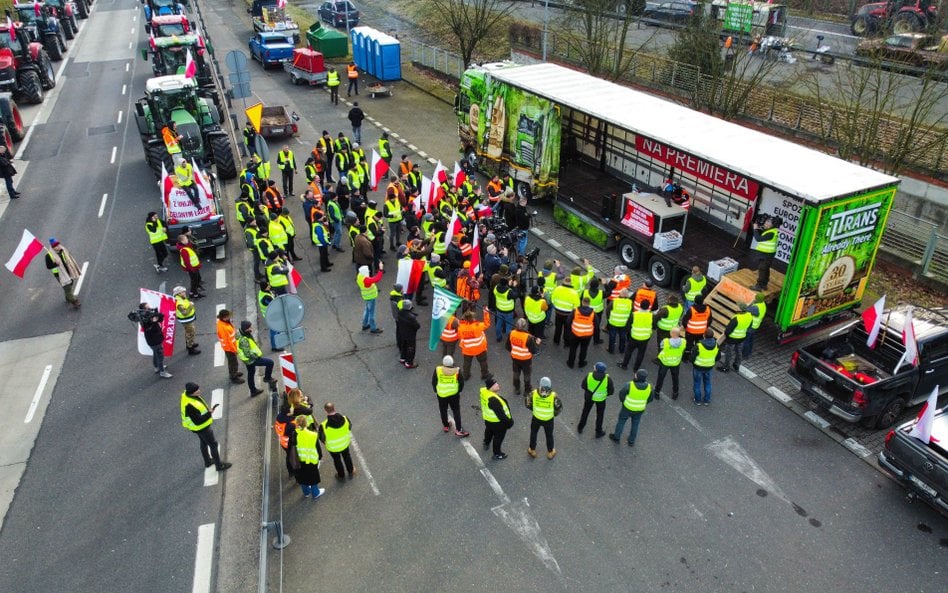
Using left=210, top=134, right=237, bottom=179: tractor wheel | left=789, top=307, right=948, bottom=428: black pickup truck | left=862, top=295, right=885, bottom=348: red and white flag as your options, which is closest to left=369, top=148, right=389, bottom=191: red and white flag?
left=210, top=134, right=237, bottom=179: tractor wheel

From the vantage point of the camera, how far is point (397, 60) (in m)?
32.3

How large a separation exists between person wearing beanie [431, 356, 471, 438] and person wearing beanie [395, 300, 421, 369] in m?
1.81

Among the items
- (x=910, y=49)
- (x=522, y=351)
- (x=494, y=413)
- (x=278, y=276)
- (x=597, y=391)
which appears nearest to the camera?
(x=494, y=413)

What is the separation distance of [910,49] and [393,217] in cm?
1625

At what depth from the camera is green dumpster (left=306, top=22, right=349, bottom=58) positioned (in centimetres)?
3584

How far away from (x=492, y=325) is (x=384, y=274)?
3.39 m

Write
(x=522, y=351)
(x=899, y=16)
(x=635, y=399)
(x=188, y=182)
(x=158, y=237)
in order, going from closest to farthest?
(x=635, y=399) < (x=522, y=351) < (x=158, y=237) < (x=188, y=182) < (x=899, y=16)

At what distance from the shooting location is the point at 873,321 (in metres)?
10.9

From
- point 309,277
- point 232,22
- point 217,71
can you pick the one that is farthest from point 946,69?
point 232,22

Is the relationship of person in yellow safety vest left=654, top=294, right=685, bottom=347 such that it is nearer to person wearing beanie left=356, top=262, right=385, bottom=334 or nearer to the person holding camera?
person wearing beanie left=356, top=262, right=385, bottom=334

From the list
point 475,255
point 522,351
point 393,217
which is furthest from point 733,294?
point 393,217

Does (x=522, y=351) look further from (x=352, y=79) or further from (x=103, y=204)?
(x=352, y=79)

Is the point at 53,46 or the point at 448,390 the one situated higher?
the point at 448,390

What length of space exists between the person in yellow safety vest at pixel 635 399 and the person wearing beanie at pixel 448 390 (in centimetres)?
244
